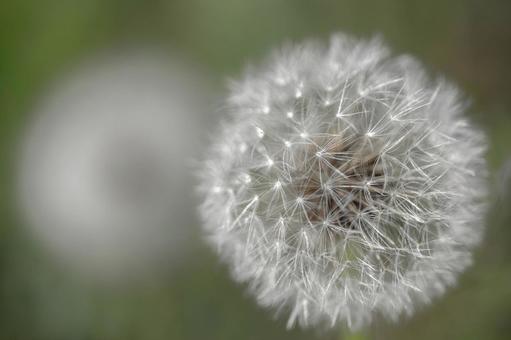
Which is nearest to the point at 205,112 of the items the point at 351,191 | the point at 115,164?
the point at 115,164

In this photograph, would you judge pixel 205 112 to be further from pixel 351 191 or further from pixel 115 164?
pixel 351 191

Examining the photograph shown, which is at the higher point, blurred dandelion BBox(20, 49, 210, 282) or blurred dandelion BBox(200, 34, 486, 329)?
blurred dandelion BBox(20, 49, 210, 282)

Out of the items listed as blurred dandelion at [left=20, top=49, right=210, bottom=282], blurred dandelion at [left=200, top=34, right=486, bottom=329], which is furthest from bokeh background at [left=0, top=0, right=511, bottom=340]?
blurred dandelion at [left=200, top=34, right=486, bottom=329]

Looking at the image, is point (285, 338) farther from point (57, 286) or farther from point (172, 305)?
point (57, 286)

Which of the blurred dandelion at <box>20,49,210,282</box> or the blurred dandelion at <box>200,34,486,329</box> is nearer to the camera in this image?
the blurred dandelion at <box>200,34,486,329</box>

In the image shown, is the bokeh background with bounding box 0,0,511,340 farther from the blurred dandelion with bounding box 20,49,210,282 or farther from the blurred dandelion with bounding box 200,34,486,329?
the blurred dandelion with bounding box 200,34,486,329

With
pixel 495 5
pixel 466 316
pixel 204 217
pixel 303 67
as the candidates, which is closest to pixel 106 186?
pixel 204 217

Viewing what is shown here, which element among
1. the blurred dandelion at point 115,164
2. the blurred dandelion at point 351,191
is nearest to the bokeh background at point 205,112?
the blurred dandelion at point 115,164
